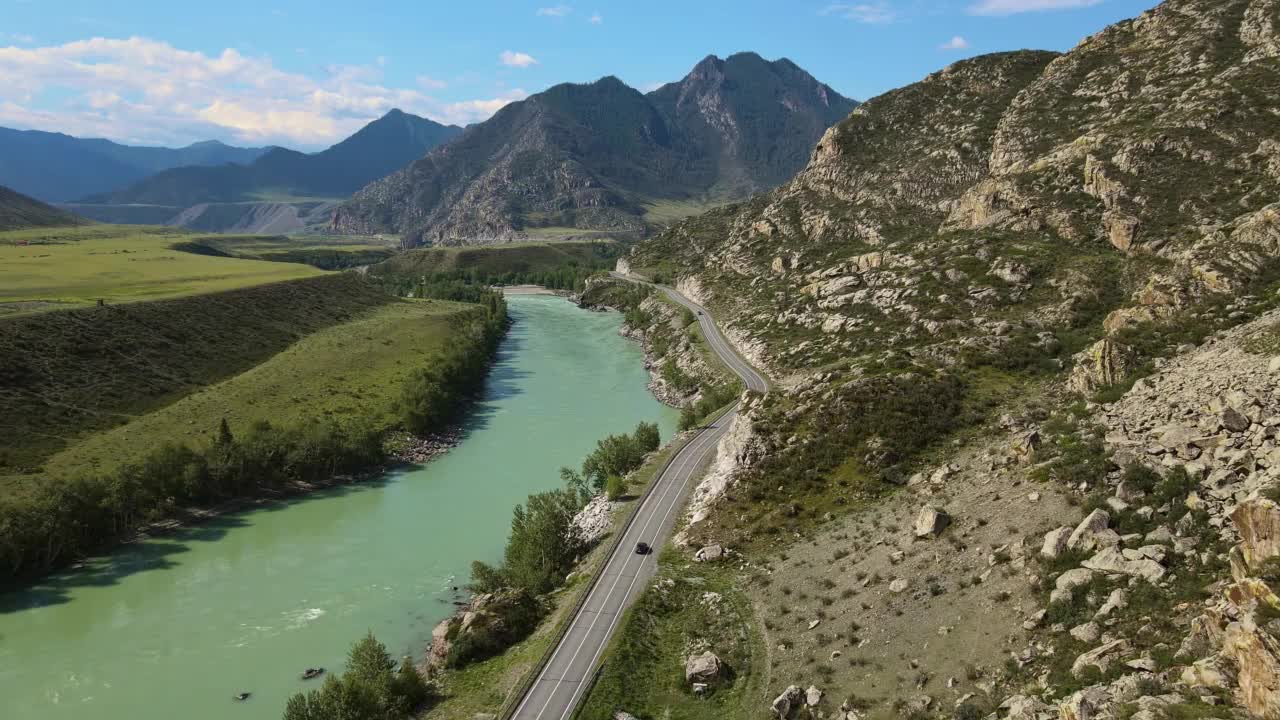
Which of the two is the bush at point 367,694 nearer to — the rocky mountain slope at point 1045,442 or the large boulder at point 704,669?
the rocky mountain slope at point 1045,442

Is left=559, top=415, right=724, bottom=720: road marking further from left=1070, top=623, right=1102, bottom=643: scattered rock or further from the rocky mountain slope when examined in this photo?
left=1070, top=623, right=1102, bottom=643: scattered rock

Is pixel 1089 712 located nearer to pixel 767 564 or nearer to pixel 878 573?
pixel 878 573

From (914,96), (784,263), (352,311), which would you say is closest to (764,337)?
(784,263)

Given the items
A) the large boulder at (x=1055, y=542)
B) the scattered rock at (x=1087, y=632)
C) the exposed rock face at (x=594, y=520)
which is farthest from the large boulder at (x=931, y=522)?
the exposed rock face at (x=594, y=520)

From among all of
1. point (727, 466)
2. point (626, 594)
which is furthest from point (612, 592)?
point (727, 466)

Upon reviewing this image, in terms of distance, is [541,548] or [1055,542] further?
[541,548]

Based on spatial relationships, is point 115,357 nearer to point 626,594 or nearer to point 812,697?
point 626,594
